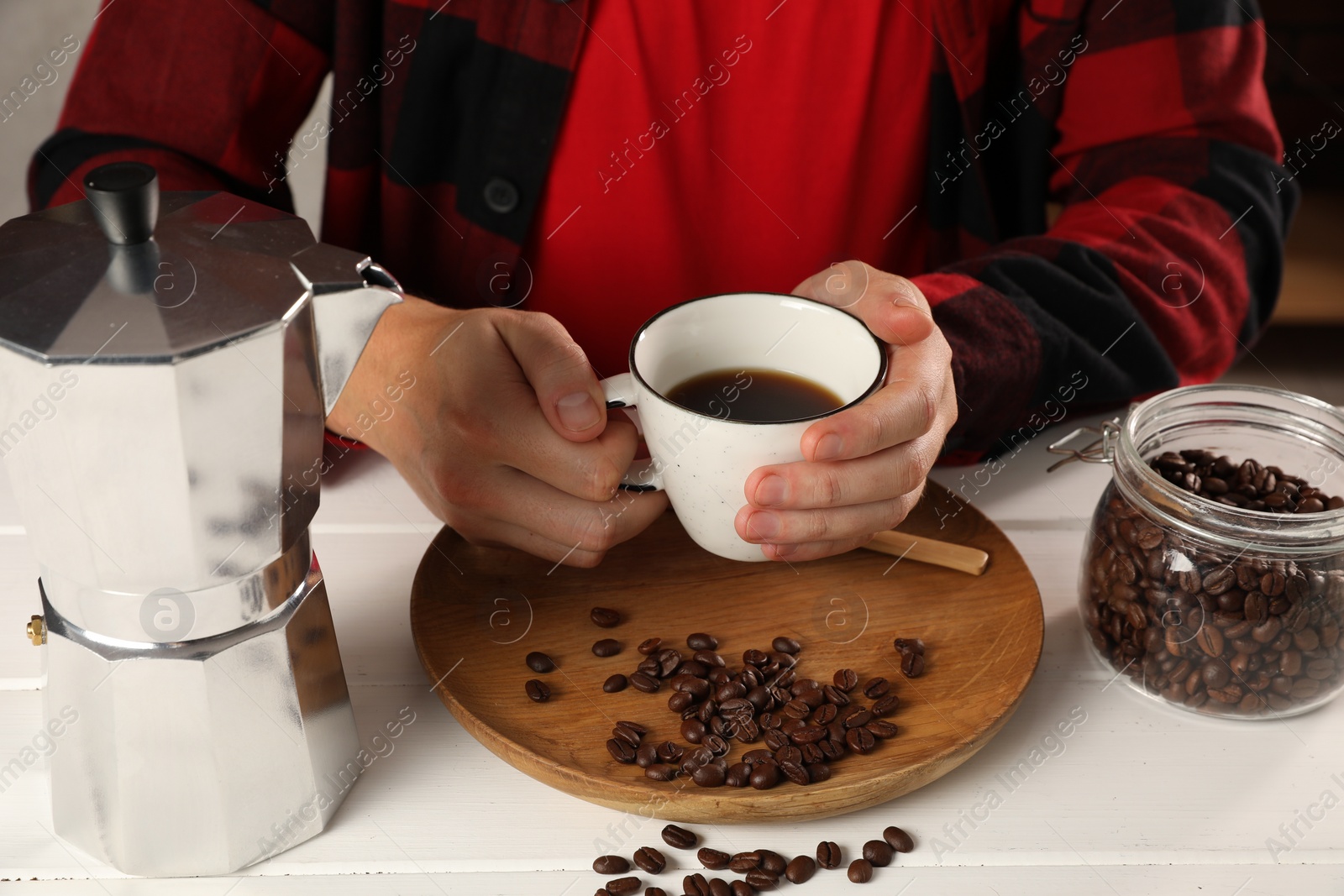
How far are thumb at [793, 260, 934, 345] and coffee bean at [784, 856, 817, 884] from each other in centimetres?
36

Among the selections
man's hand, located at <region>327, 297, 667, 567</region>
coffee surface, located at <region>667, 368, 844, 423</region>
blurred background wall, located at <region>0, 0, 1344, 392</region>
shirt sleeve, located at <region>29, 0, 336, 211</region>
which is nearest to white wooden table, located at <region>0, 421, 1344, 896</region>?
man's hand, located at <region>327, 297, 667, 567</region>

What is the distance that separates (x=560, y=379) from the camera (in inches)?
28.6

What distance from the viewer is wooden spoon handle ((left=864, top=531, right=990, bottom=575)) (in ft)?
2.61

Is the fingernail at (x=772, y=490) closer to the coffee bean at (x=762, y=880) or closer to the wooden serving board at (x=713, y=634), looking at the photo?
the wooden serving board at (x=713, y=634)

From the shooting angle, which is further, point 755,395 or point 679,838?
point 755,395

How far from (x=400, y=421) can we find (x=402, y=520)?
97 millimetres

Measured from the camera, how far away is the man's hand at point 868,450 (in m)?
0.68

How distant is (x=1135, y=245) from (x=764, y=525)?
58 cm

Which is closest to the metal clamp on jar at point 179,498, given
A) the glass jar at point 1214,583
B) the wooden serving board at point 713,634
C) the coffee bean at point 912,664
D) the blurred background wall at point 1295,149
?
the wooden serving board at point 713,634

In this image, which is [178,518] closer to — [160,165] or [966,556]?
[966,556]

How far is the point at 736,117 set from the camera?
1138 mm

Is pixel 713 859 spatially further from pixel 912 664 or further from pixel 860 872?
pixel 912 664

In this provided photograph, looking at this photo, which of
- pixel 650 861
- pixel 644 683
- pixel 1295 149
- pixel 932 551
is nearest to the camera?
pixel 650 861

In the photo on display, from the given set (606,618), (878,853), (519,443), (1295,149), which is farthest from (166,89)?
(1295,149)
